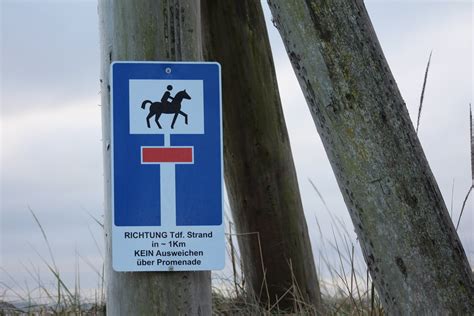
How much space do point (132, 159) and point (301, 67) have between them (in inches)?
33.7

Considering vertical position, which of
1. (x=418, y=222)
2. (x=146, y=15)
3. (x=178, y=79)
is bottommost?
(x=418, y=222)

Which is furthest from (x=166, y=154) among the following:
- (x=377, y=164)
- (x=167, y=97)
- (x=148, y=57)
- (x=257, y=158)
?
(x=257, y=158)

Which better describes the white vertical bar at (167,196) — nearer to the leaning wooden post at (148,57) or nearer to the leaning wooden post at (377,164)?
the leaning wooden post at (148,57)

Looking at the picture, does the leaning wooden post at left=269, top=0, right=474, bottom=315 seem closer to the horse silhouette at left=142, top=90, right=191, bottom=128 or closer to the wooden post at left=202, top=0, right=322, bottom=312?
the horse silhouette at left=142, top=90, right=191, bottom=128

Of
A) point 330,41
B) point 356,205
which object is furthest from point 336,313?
point 330,41

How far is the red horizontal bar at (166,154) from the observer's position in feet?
7.85

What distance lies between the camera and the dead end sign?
2.38m

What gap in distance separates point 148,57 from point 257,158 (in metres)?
2.61

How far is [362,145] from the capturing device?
2.89 m

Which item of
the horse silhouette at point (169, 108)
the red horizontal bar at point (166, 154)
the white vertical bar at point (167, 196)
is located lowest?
the white vertical bar at point (167, 196)

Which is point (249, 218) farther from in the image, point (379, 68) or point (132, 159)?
point (132, 159)

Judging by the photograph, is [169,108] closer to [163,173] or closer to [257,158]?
[163,173]

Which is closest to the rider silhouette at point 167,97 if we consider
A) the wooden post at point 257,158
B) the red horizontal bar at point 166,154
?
the red horizontal bar at point 166,154

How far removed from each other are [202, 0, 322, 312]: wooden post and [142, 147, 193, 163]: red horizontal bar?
2.54 metres
